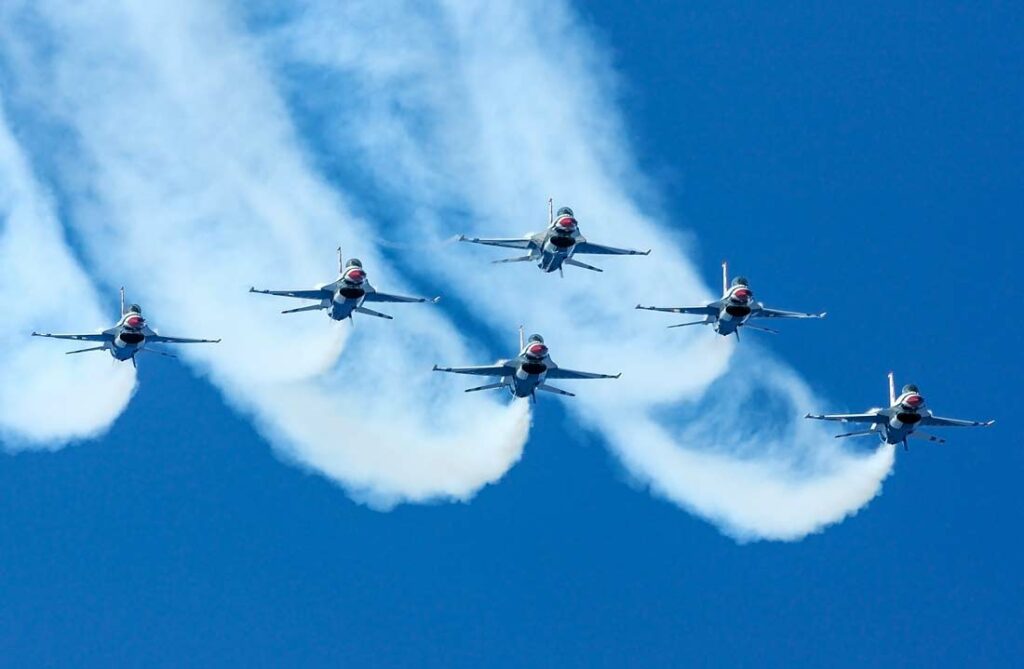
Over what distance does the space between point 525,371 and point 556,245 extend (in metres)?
7.82

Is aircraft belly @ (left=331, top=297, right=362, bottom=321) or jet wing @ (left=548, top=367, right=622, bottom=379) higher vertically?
jet wing @ (left=548, top=367, right=622, bottom=379)

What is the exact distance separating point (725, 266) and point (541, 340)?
13.7 meters

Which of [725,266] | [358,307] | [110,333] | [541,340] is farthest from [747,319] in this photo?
[110,333]

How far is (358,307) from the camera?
351ft

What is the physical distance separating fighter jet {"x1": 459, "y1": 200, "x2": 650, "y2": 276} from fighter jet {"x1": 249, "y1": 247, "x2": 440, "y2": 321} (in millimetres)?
5871

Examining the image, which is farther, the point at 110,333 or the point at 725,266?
the point at 725,266

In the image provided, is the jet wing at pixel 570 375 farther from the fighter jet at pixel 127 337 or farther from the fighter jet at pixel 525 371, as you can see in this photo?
the fighter jet at pixel 127 337

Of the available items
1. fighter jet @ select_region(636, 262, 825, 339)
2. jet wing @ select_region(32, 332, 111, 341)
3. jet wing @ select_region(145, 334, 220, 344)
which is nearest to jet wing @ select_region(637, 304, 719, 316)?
fighter jet @ select_region(636, 262, 825, 339)

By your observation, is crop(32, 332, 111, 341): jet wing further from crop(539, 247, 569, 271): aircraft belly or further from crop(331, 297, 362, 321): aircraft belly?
crop(539, 247, 569, 271): aircraft belly

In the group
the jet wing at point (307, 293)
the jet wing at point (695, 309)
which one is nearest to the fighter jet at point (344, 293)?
the jet wing at point (307, 293)

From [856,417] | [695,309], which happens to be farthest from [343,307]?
[856,417]

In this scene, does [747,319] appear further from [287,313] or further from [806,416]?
[287,313]

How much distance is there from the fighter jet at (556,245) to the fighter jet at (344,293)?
5871mm

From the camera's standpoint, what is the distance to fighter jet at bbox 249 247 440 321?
346 ft
